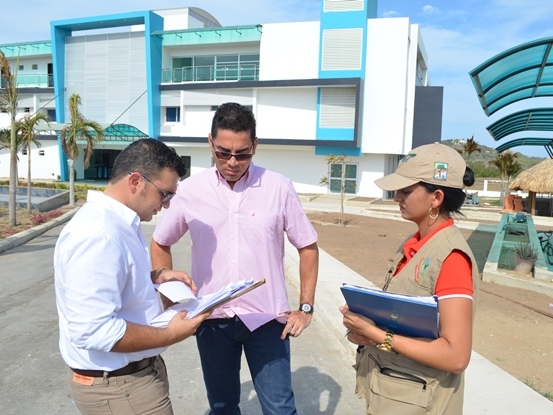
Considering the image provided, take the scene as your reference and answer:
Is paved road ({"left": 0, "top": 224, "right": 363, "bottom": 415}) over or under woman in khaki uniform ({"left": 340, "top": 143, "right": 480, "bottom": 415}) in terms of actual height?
under

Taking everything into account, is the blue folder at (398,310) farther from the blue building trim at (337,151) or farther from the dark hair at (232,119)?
the blue building trim at (337,151)

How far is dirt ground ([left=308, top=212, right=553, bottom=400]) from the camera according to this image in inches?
192

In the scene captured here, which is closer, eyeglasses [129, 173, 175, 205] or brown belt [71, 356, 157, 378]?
brown belt [71, 356, 157, 378]

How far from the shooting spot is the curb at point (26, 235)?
1150 centimetres

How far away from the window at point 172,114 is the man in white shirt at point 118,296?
116 ft

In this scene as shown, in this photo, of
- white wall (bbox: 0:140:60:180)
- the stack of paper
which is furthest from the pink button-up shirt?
white wall (bbox: 0:140:60:180)

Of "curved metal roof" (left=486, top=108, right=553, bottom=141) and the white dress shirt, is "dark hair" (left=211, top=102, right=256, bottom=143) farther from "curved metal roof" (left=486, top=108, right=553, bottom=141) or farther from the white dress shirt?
"curved metal roof" (left=486, top=108, right=553, bottom=141)

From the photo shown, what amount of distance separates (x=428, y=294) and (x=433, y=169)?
529 millimetres

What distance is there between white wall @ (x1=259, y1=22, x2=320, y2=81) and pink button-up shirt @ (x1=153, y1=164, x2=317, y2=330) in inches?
1159

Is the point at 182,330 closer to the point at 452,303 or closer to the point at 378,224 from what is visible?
the point at 452,303

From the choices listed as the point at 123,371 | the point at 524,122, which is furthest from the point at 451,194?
the point at 524,122

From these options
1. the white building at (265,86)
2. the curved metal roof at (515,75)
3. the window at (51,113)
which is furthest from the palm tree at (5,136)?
the window at (51,113)

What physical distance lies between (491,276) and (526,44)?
14.6ft

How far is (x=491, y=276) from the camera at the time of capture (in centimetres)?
875
